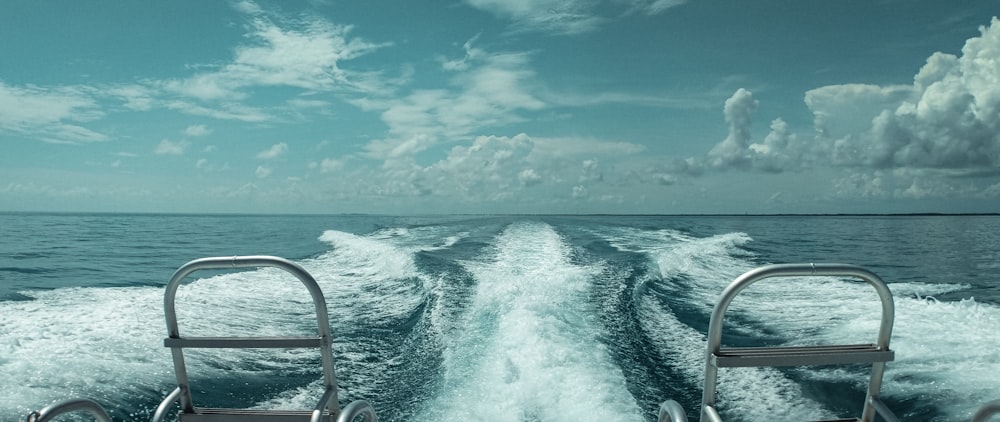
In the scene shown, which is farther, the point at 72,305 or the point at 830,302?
the point at 830,302

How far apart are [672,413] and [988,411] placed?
778 millimetres

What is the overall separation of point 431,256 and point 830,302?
790 cm

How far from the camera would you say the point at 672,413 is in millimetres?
1688

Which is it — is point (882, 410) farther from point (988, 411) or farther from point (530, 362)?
point (530, 362)

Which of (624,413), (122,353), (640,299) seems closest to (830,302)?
(640,299)

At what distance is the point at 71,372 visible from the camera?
489 centimetres

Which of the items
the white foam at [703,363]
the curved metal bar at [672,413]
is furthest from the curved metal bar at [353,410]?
the white foam at [703,363]

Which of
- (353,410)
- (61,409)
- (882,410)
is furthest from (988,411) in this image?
(61,409)

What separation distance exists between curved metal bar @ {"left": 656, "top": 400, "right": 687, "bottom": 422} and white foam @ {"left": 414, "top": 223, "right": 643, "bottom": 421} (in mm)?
2561

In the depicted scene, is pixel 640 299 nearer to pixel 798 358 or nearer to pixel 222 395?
pixel 222 395

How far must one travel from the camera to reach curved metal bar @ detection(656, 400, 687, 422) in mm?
1625

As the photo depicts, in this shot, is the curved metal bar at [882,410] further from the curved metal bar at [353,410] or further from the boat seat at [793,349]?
the curved metal bar at [353,410]

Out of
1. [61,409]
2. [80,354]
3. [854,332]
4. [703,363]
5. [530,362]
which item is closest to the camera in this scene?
[61,409]

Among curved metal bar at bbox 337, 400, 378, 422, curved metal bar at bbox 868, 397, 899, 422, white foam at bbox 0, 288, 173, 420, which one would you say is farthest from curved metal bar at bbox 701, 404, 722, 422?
white foam at bbox 0, 288, 173, 420
